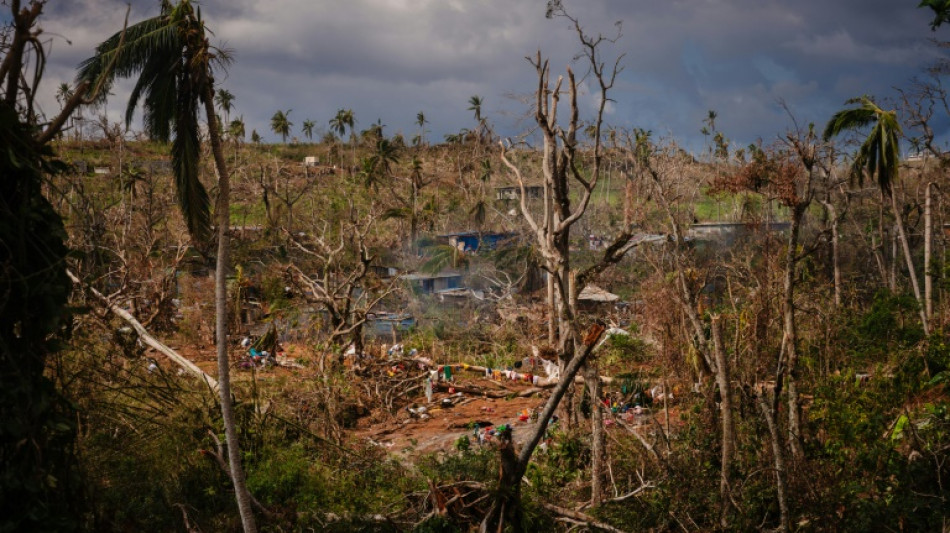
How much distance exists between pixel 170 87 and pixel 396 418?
8197mm

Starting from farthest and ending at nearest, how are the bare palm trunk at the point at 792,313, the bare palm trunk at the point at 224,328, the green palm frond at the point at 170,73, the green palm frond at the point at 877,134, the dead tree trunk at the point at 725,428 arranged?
the green palm frond at the point at 877,134 → the dead tree trunk at the point at 725,428 → the bare palm trunk at the point at 792,313 → the bare palm trunk at the point at 224,328 → the green palm frond at the point at 170,73

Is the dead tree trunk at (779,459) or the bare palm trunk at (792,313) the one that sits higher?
the bare palm trunk at (792,313)

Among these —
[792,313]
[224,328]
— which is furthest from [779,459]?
[224,328]

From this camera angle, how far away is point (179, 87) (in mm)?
5301

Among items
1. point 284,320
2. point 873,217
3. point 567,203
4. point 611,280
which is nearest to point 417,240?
point 611,280

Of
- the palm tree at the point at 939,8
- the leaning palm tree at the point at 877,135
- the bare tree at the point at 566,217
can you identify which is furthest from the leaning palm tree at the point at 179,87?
the leaning palm tree at the point at 877,135

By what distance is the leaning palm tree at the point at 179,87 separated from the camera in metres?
5.00

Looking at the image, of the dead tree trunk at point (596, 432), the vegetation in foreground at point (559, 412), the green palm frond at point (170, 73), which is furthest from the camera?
the dead tree trunk at point (596, 432)

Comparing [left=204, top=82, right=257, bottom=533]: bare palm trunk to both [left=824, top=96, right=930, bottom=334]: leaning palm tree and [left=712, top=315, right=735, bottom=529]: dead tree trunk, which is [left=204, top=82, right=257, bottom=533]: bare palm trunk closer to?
[left=712, top=315, right=735, bottom=529]: dead tree trunk

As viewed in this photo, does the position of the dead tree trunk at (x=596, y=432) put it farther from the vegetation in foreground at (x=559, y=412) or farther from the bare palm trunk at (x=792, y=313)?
the bare palm trunk at (x=792, y=313)

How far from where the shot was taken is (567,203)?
757 centimetres

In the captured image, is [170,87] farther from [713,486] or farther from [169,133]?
[713,486]

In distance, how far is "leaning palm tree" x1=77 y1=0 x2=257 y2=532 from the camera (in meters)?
5.00

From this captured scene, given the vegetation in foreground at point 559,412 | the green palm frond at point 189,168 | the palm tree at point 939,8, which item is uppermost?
the palm tree at point 939,8
